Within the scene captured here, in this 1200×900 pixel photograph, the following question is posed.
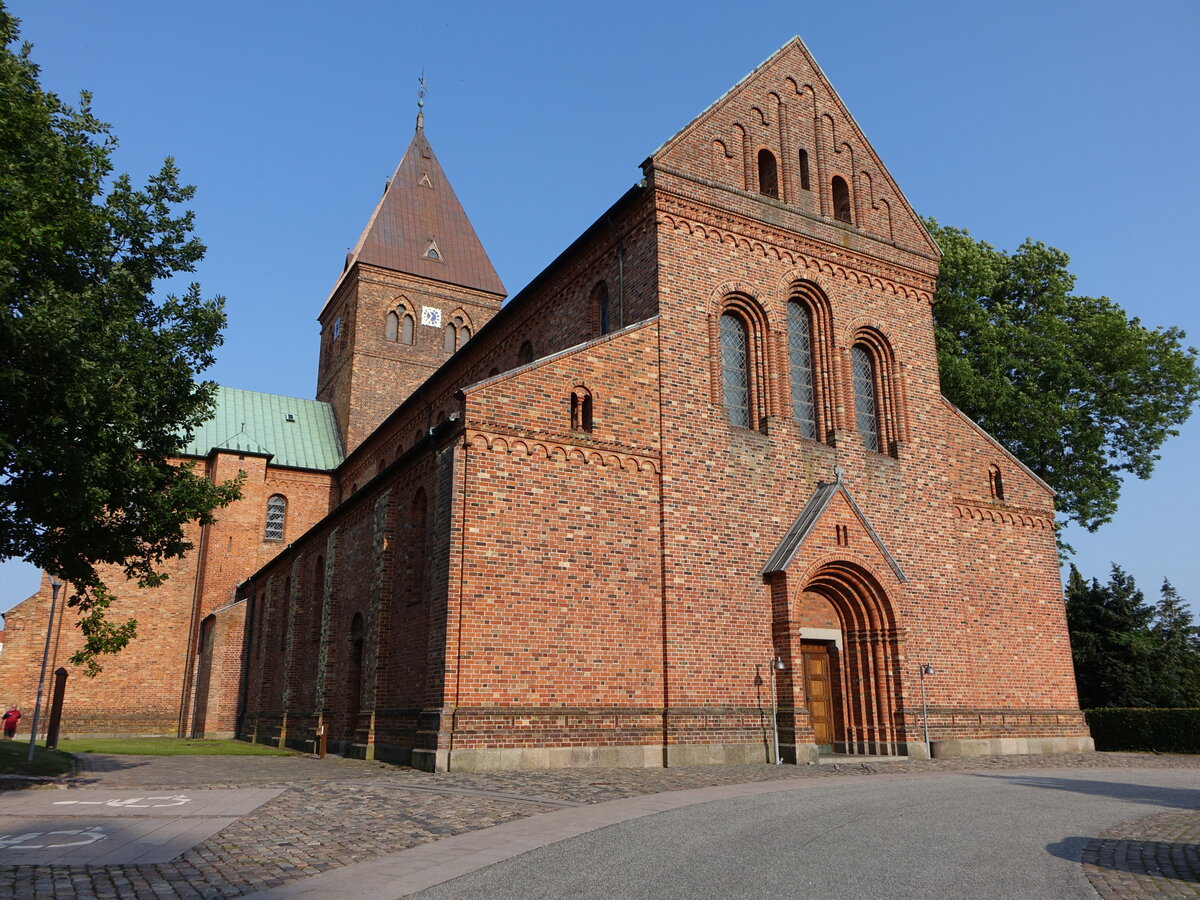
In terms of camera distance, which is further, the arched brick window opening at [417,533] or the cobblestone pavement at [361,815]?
the arched brick window opening at [417,533]

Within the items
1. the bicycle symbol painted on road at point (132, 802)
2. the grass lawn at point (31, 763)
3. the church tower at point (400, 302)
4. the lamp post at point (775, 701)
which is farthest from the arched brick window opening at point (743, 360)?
the church tower at point (400, 302)

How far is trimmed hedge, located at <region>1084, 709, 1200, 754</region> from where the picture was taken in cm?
→ 2239

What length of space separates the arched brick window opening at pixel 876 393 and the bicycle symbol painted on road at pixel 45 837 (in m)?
16.6

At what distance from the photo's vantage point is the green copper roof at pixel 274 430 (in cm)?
3647

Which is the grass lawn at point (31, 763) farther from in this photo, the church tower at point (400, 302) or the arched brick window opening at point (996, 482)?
the church tower at point (400, 302)

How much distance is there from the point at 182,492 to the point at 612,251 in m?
10.3

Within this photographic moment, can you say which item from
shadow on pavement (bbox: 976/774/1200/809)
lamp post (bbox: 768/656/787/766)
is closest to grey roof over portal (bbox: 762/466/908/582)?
lamp post (bbox: 768/656/787/766)

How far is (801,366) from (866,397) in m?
1.97

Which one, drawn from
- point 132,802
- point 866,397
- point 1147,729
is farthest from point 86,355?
point 1147,729

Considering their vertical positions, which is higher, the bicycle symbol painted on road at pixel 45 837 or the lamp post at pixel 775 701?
the lamp post at pixel 775 701

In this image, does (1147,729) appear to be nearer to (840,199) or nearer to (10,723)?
(840,199)

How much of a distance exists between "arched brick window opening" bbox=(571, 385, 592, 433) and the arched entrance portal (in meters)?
5.42

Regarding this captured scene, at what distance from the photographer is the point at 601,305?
2064 cm

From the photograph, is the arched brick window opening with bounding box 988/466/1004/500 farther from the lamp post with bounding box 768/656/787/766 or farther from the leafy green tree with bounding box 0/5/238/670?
the leafy green tree with bounding box 0/5/238/670
